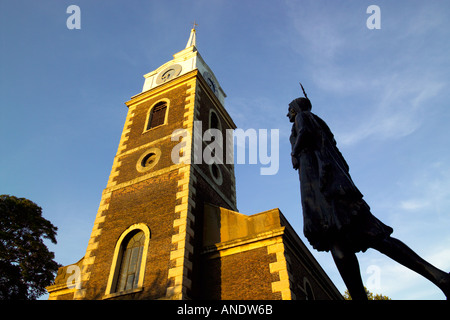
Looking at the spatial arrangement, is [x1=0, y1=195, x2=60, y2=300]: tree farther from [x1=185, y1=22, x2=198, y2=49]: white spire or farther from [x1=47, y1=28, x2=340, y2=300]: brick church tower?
[x1=185, y1=22, x2=198, y2=49]: white spire

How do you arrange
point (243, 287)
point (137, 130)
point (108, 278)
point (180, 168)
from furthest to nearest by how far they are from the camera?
1. point (137, 130)
2. point (180, 168)
3. point (108, 278)
4. point (243, 287)

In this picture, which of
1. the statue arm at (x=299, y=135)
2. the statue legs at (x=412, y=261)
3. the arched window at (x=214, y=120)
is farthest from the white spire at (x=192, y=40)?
the statue legs at (x=412, y=261)

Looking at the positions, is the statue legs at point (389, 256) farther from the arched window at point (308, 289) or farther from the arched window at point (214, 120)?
the arched window at point (214, 120)

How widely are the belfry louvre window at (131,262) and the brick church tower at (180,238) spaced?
40 mm

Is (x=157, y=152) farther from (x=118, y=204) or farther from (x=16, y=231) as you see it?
(x=16, y=231)

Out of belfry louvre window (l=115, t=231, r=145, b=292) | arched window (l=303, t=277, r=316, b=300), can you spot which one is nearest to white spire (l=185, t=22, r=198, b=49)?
belfry louvre window (l=115, t=231, r=145, b=292)

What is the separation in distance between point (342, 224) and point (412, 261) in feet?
2.27

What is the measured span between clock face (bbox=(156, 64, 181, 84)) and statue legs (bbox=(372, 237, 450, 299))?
1808 centimetres

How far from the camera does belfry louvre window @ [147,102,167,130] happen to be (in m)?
17.1

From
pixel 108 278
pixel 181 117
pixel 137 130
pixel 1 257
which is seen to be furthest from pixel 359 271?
pixel 1 257

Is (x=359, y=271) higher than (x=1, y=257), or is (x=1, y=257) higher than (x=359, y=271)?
(x=1, y=257)

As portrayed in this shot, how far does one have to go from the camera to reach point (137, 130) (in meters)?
17.2
